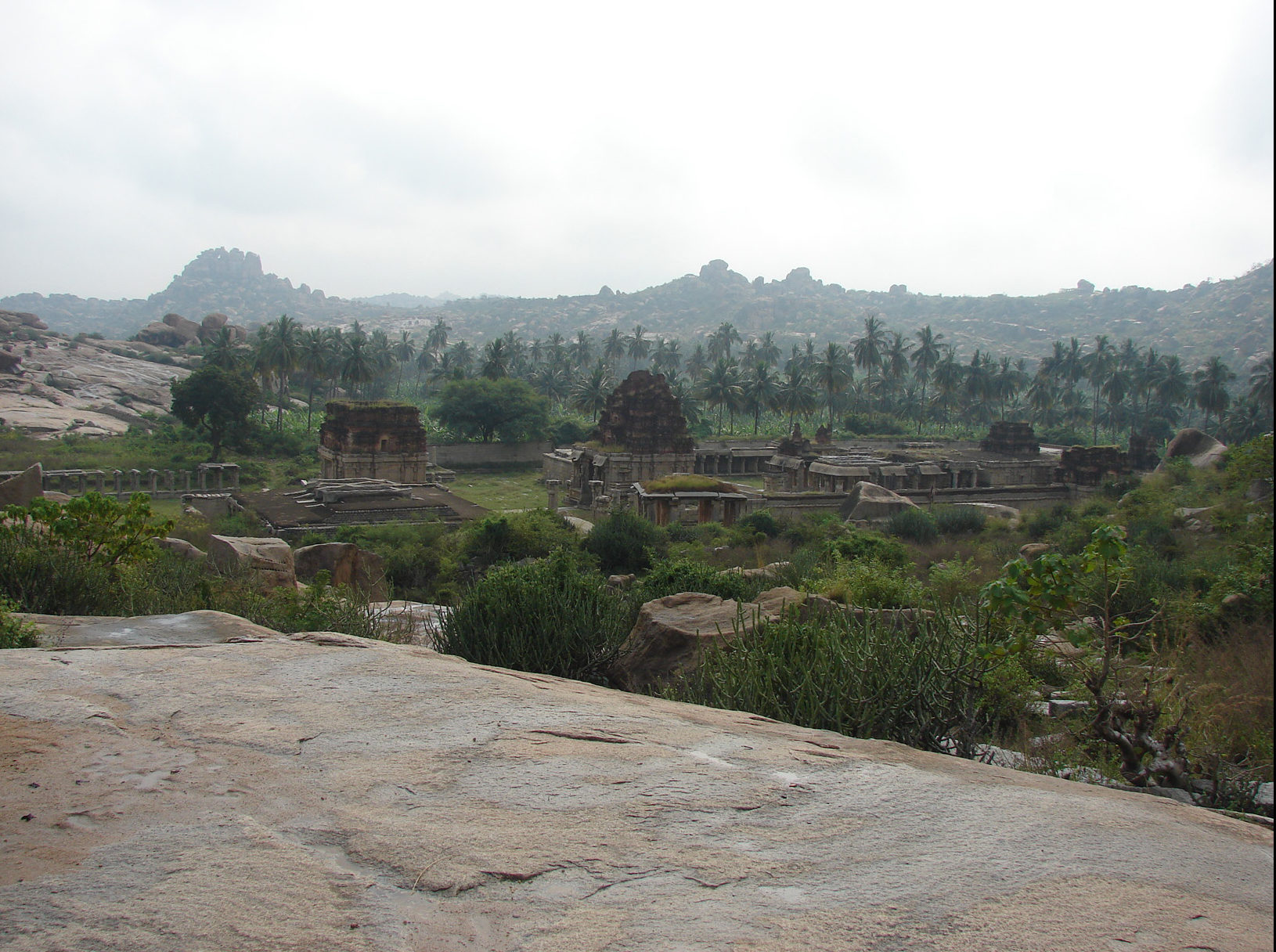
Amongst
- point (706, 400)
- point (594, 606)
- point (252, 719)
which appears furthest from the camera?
point (706, 400)

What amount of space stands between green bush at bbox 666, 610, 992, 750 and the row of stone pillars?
4428 centimetres

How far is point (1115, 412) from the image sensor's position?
295 feet

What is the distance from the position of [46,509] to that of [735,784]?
39.5 feet

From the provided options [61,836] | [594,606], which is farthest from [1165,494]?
[61,836]

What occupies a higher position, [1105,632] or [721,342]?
[721,342]

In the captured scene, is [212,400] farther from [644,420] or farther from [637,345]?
[637,345]

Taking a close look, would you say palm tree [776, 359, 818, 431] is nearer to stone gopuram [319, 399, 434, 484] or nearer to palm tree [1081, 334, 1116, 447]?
palm tree [1081, 334, 1116, 447]

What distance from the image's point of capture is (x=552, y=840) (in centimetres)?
369

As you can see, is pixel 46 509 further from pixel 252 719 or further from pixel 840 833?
pixel 840 833

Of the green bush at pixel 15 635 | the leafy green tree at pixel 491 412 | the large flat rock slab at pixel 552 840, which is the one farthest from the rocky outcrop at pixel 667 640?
the leafy green tree at pixel 491 412

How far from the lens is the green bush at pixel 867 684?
6711 millimetres

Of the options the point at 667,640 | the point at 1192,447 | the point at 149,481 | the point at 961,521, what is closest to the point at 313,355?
the point at 149,481

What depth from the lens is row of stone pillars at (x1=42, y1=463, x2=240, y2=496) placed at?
4491 cm

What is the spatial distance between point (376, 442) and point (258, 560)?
106 feet
